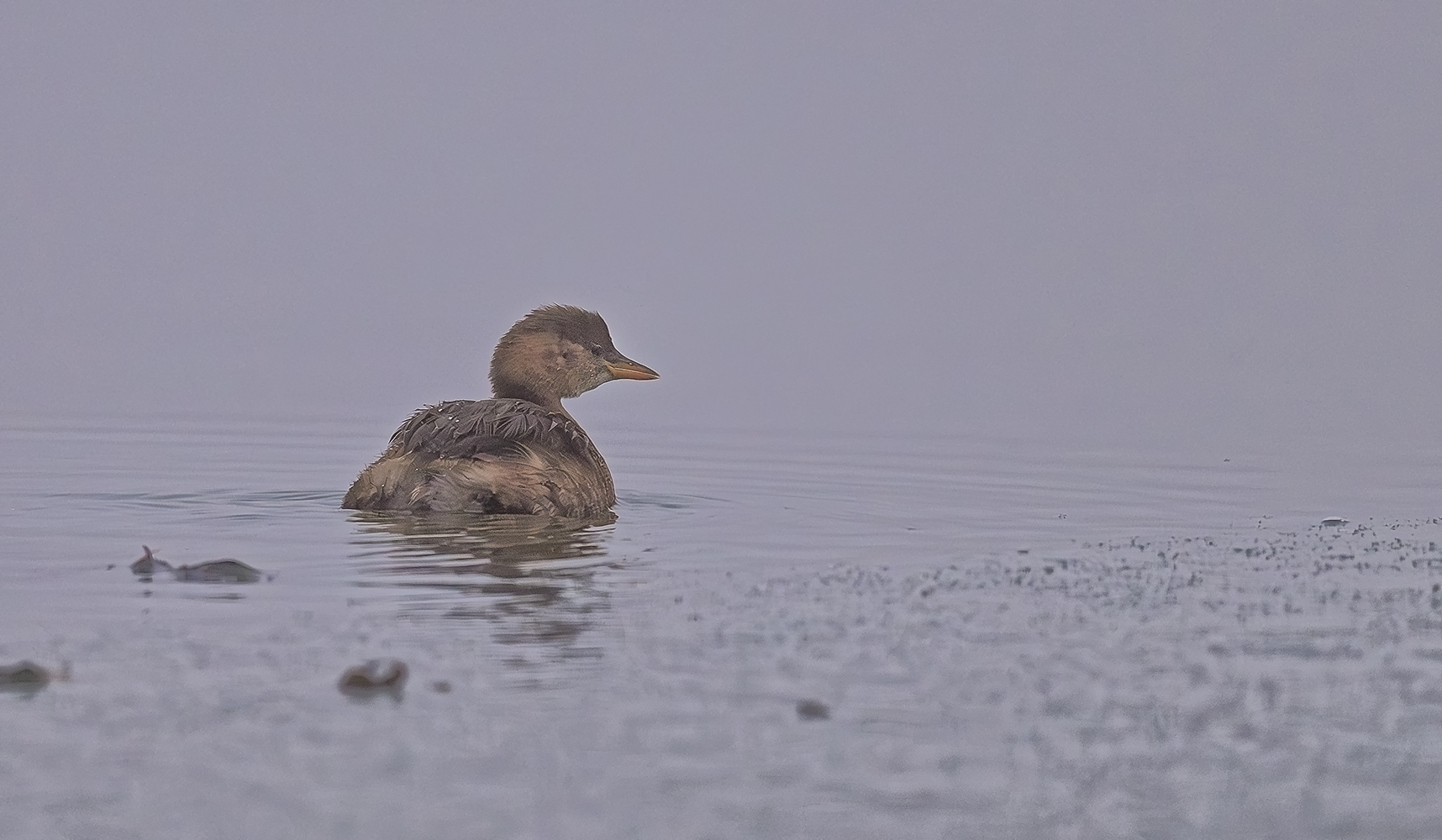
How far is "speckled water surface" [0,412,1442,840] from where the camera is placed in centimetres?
453

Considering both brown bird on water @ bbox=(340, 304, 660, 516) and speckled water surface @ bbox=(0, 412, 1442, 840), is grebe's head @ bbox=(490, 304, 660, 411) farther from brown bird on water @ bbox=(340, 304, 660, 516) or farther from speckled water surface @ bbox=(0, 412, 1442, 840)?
speckled water surface @ bbox=(0, 412, 1442, 840)

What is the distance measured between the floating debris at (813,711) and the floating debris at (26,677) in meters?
2.11

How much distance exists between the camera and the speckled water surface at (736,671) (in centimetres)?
453

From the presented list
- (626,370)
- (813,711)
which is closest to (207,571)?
(813,711)

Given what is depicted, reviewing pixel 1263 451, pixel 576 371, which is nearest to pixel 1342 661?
pixel 576 371

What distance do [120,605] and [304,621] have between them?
2.57ft

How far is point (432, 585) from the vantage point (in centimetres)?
745

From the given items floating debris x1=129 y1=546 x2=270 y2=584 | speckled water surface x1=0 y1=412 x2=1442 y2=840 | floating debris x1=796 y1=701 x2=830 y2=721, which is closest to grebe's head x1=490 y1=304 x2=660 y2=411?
speckled water surface x1=0 y1=412 x2=1442 y2=840

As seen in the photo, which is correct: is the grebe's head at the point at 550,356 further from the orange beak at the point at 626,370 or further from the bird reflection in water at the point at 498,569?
the bird reflection in water at the point at 498,569

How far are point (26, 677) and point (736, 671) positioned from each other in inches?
80.4

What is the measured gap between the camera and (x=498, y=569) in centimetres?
801

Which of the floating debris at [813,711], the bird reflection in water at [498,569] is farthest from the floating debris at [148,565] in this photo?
the floating debris at [813,711]

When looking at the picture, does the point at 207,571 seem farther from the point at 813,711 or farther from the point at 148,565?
the point at 813,711

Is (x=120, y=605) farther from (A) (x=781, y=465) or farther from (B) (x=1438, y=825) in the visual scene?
(A) (x=781, y=465)
